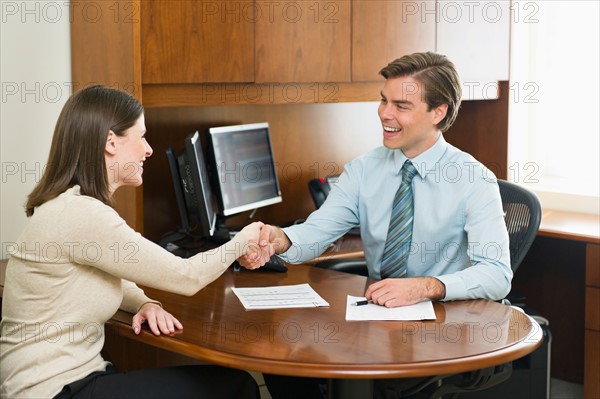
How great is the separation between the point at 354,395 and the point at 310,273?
0.72 meters

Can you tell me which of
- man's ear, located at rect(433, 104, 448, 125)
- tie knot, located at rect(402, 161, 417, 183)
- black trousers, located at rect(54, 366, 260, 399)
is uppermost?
man's ear, located at rect(433, 104, 448, 125)

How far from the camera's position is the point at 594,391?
11.9 ft

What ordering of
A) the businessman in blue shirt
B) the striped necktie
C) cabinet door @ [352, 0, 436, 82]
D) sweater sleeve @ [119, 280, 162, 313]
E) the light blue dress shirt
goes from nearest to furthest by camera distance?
sweater sleeve @ [119, 280, 162, 313]
the light blue dress shirt
the businessman in blue shirt
the striped necktie
cabinet door @ [352, 0, 436, 82]

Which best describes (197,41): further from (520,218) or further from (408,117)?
(520,218)

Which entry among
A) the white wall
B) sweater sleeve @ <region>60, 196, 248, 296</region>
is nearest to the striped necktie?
sweater sleeve @ <region>60, 196, 248, 296</region>

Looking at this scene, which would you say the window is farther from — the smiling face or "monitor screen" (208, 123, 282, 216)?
the smiling face

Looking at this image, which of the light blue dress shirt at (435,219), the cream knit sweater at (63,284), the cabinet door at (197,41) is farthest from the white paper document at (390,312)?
the cabinet door at (197,41)

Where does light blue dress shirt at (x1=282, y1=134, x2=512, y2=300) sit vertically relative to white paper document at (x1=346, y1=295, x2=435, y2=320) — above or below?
above

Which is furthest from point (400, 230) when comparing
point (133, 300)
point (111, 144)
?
point (111, 144)

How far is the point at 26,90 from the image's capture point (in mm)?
3020

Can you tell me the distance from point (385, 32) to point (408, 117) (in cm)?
91

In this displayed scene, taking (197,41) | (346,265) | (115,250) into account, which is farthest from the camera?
(346,265)

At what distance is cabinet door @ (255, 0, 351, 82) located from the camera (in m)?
3.18

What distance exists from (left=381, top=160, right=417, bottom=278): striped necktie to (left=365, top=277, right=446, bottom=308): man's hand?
36cm
